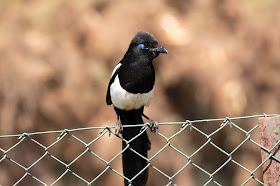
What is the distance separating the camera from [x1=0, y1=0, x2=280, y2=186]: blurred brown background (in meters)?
5.87

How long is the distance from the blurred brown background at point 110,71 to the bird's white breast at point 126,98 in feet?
6.58

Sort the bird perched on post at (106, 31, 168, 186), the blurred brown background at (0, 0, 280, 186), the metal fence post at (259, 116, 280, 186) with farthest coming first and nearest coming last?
the blurred brown background at (0, 0, 280, 186) < the bird perched on post at (106, 31, 168, 186) < the metal fence post at (259, 116, 280, 186)

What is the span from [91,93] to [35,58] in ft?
2.74

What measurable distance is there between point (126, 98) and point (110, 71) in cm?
229

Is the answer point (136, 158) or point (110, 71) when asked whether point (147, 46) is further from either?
point (110, 71)

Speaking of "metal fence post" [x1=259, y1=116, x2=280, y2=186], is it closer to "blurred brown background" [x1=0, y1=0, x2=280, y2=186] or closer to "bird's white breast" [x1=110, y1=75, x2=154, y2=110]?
"bird's white breast" [x1=110, y1=75, x2=154, y2=110]

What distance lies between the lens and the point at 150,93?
12.6ft

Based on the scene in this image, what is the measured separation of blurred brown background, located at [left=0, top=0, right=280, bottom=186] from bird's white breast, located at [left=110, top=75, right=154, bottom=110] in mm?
2006

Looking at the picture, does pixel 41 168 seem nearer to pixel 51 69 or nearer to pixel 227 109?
pixel 51 69

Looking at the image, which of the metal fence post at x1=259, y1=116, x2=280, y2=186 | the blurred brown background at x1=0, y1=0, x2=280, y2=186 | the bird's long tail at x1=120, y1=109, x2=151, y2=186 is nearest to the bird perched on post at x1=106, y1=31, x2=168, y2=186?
the bird's long tail at x1=120, y1=109, x2=151, y2=186

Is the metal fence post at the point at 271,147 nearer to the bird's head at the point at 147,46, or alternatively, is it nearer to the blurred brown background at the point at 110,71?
the bird's head at the point at 147,46

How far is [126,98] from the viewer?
3787 millimetres

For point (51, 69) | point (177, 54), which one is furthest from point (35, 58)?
point (177, 54)

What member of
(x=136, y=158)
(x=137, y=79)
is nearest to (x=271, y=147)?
(x=136, y=158)
